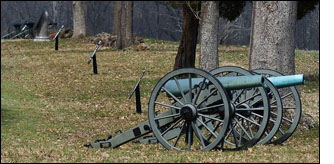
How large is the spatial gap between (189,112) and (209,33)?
38.0ft

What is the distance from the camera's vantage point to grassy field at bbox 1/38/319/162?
396 inches

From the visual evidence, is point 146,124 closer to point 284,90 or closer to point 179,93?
point 179,93

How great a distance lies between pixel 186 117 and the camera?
10656 millimetres

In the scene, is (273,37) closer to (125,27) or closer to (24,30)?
(125,27)

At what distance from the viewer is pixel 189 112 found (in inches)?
419

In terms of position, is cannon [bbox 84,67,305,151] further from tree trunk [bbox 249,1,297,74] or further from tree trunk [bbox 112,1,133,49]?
tree trunk [bbox 112,1,133,49]

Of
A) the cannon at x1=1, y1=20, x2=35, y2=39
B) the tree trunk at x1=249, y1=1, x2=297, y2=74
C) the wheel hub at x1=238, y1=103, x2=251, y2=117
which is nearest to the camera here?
the wheel hub at x1=238, y1=103, x2=251, y2=117

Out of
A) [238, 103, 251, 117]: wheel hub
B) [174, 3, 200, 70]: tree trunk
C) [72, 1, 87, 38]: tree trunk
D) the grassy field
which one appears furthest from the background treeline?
[238, 103, 251, 117]: wheel hub

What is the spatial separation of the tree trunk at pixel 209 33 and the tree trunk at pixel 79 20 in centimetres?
1643

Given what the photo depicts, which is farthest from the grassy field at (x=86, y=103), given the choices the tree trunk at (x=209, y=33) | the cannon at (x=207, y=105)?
the tree trunk at (x=209, y=33)

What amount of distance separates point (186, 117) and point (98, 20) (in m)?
57.0

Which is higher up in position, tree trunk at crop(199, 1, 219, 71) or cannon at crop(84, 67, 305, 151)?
tree trunk at crop(199, 1, 219, 71)

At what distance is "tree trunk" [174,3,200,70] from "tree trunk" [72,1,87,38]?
14.1 m

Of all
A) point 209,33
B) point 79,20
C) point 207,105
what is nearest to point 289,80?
point 207,105
